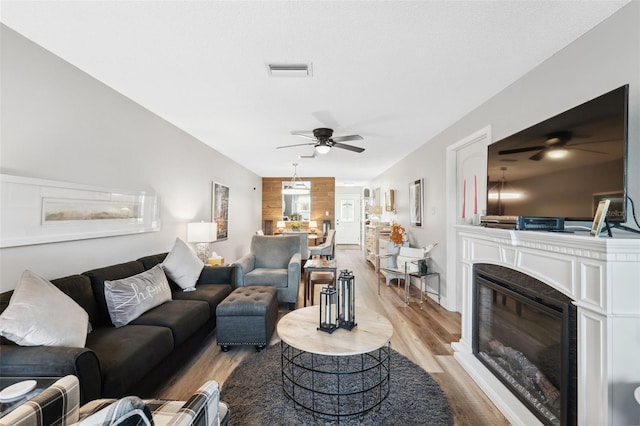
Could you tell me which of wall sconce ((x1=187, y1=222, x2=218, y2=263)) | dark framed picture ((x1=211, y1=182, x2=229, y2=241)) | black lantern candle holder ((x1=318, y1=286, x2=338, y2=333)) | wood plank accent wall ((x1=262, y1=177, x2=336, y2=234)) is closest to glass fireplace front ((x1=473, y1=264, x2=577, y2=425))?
black lantern candle holder ((x1=318, y1=286, x2=338, y2=333))

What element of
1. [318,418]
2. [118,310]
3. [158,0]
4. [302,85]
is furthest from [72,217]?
[318,418]

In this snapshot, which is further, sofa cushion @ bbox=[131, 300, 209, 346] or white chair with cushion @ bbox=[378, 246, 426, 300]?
white chair with cushion @ bbox=[378, 246, 426, 300]

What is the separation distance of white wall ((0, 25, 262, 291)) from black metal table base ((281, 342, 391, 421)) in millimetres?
1904

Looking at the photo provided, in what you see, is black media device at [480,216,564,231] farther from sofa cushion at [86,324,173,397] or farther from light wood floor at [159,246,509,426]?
sofa cushion at [86,324,173,397]

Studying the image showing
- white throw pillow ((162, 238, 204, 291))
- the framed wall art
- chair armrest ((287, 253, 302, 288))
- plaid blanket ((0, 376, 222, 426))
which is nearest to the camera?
plaid blanket ((0, 376, 222, 426))

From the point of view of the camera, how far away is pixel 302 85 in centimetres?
251

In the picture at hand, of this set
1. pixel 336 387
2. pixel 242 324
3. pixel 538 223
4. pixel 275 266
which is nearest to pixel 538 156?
pixel 538 223

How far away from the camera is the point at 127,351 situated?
5.66ft

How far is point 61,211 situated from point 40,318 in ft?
3.27

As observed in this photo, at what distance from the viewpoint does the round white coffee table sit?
1698 mm

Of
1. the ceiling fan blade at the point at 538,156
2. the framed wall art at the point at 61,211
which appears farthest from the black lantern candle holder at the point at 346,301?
the framed wall art at the point at 61,211

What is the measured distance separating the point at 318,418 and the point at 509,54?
2.85 m

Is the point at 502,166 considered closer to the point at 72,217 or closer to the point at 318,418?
the point at 318,418

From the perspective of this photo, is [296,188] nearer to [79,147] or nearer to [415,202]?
[415,202]
